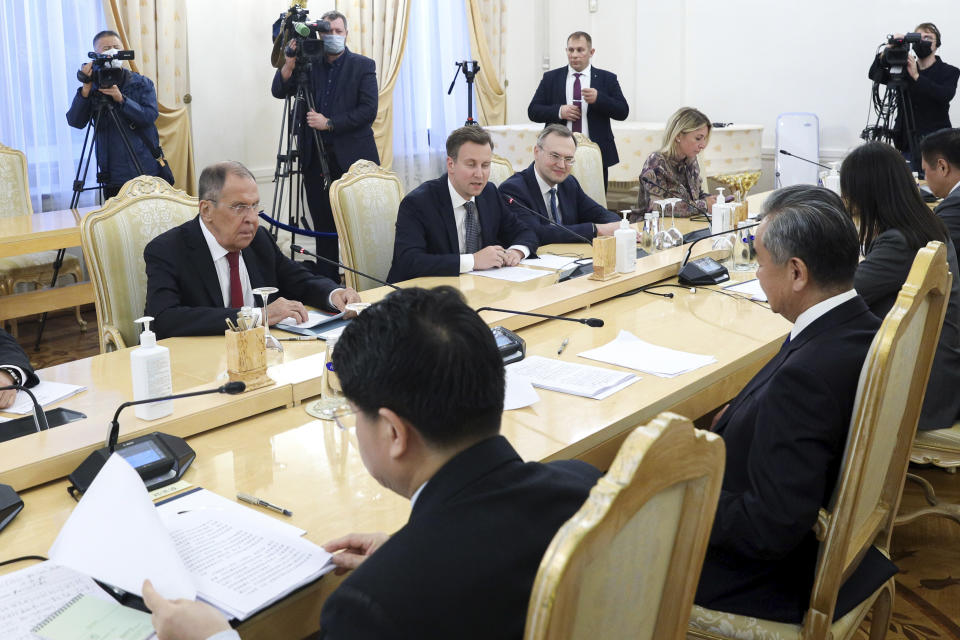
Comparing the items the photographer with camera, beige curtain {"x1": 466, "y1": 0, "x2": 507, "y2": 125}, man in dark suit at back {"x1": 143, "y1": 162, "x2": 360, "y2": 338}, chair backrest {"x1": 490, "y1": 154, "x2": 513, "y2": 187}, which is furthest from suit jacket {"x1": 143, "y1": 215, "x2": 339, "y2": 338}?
beige curtain {"x1": 466, "y1": 0, "x2": 507, "y2": 125}

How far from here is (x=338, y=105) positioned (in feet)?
17.8

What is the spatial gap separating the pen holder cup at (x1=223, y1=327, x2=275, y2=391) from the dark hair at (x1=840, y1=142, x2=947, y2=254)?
1.66 metres

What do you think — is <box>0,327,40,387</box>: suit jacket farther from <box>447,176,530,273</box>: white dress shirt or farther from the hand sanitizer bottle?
<box>447,176,530,273</box>: white dress shirt

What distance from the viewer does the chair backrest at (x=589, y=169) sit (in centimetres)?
502

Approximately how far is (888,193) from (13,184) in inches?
160

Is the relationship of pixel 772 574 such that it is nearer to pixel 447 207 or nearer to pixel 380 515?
pixel 380 515

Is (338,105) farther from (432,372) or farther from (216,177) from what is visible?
(432,372)

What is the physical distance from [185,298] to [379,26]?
4.28 meters

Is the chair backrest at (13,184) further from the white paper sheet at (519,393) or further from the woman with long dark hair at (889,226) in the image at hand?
the woman with long dark hair at (889,226)

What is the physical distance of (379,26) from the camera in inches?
258

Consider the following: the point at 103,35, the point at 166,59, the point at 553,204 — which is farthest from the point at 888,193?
the point at 166,59

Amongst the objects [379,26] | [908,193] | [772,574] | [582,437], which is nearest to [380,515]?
[582,437]

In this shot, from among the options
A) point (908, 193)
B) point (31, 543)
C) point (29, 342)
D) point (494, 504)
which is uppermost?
point (908, 193)

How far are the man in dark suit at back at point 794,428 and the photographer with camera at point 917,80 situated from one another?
15.3 feet
